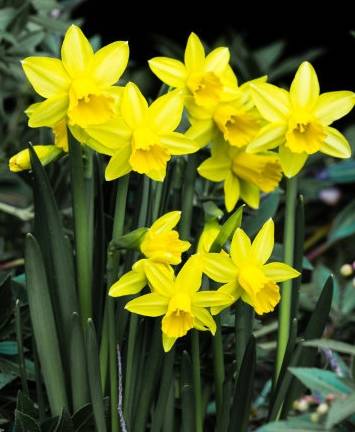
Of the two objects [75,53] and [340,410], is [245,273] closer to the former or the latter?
[340,410]

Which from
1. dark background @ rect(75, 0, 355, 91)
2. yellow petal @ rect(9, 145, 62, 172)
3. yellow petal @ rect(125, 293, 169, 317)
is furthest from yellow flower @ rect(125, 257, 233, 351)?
dark background @ rect(75, 0, 355, 91)

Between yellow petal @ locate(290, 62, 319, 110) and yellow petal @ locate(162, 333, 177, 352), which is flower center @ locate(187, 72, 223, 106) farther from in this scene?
yellow petal @ locate(162, 333, 177, 352)

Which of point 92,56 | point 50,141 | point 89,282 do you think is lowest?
point 89,282

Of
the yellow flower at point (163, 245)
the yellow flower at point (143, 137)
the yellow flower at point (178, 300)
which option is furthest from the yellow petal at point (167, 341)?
the yellow flower at point (143, 137)

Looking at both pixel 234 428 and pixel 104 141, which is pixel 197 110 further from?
pixel 234 428

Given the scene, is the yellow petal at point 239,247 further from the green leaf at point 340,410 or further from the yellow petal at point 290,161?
the green leaf at point 340,410

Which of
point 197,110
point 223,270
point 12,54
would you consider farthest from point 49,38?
point 223,270

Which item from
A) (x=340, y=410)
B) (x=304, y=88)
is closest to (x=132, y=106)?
(x=304, y=88)
